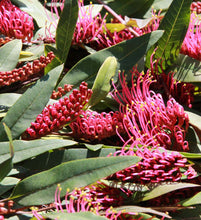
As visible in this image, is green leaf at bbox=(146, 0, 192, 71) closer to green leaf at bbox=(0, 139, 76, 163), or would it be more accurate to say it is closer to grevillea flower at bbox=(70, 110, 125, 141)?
grevillea flower at bbox=(70, 110, 125, 141)

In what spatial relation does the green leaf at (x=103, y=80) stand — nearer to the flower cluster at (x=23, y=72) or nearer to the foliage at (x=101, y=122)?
the foliage at (x=101, y=122)

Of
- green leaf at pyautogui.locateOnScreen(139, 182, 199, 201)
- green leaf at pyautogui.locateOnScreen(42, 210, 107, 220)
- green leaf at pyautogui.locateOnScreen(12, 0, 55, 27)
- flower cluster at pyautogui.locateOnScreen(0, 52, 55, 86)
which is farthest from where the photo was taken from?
green leaf at pyautogui.locateOnScreen(12, 0, 55, 27)

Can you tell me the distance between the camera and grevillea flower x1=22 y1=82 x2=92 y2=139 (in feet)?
3.14

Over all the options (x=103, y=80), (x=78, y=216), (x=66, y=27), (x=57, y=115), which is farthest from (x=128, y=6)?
(x=78, y=216)

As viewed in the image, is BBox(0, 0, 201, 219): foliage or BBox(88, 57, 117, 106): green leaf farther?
BBox(88, 57, 117, 106): green leaf

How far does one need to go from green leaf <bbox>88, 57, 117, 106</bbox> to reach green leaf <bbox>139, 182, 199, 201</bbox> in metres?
0.27

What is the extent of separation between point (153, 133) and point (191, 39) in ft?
1.11

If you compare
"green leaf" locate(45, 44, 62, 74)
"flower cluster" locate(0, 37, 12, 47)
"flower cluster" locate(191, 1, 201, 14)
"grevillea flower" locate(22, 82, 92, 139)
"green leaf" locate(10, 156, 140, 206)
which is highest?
"flower cluster" locate(191, 1, 201, 14)

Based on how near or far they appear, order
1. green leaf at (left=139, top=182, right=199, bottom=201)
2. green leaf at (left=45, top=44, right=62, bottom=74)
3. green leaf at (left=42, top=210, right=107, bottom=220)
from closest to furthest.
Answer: green leaf at (left=42, top=210, right=107, bottom=220)
green leaf at (left=139, top=182, right=199, bottom=201)
green leaf at (left=45, top=44, right=62, bottom=74)

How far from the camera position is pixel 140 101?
3.67ft

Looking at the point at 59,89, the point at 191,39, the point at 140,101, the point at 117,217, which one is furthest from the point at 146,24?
the point at 117,217

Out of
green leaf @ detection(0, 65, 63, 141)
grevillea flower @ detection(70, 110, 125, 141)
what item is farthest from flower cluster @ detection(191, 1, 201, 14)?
green leaf @ detection(0, 65, 63, 141)

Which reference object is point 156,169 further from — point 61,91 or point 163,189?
point 61,91

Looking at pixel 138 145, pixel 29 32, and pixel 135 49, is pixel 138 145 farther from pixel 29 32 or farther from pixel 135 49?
pixel 29 32
